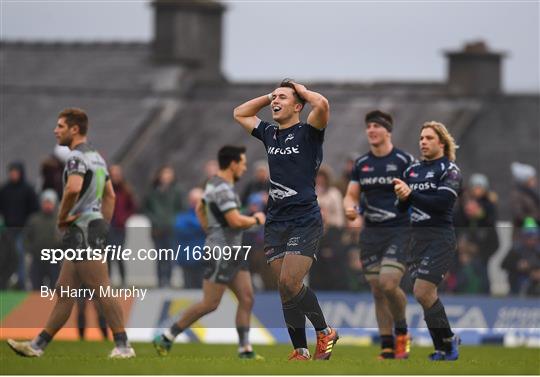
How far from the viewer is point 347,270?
2352cm

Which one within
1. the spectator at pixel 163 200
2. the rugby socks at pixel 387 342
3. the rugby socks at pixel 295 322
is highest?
the spectator at pixel 163 200

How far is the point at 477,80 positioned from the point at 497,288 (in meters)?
24.0

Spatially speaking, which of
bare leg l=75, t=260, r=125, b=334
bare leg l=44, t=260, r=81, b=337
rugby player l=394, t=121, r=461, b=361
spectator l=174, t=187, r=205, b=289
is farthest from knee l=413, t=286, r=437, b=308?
bare leg l=44, t=260, r=81, b=337

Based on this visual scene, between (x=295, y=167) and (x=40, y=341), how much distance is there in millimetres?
3330

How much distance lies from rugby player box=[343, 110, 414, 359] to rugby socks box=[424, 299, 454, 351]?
1.80ft

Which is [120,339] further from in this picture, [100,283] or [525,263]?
[525,263]

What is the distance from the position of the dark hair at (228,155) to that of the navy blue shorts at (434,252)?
2128 millimetres

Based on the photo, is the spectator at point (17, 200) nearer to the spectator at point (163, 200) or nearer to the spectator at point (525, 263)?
the spectator at point (163, 200)

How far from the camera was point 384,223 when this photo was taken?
63.6 ft

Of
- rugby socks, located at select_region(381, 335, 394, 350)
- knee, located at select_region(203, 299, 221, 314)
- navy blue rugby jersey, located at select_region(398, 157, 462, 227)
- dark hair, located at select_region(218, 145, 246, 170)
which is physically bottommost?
rugby socks, located at select_region(381, 335, 394, 350)

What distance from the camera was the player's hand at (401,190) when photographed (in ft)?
59.8

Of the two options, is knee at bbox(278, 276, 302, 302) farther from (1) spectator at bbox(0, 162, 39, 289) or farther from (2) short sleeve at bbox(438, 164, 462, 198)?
(1) spectator at bbox(0, 162, 39, 289)

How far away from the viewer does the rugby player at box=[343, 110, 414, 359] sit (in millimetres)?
19266

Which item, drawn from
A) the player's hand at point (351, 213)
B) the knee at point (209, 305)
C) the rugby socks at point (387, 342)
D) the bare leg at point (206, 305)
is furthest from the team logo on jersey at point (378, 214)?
the knee at point (209, 305)
